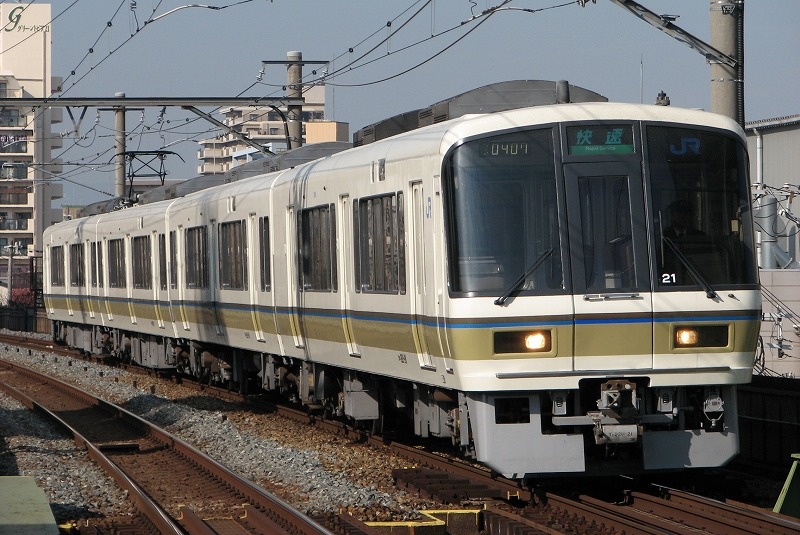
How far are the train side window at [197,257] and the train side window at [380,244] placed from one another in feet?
21.3

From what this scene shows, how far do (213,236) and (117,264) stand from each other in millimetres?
7031

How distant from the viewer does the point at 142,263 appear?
20.7m

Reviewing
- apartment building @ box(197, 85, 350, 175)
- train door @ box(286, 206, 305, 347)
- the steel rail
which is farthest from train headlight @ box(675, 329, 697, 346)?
apartment building @ box(197, 85, 350, 175)

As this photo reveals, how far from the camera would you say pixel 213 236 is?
Answer: 1616 centimetres

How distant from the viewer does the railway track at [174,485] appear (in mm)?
8148

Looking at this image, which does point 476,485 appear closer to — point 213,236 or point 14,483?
point 14,483

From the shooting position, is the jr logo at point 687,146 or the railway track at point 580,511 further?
the jr logo at point 687,146

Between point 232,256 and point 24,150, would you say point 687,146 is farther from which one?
point 24,150

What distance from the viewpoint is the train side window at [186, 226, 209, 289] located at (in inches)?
655

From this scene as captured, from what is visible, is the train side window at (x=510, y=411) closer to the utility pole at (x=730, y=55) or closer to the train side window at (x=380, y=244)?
the train side window at (x=380, y=244)

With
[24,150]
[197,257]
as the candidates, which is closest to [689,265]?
[197,257]

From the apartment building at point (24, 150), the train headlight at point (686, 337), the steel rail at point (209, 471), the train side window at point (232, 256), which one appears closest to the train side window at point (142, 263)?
the steel rail at point (209, 471)

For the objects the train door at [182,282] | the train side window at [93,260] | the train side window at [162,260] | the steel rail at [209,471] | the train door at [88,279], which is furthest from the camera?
the train door at [88,279]

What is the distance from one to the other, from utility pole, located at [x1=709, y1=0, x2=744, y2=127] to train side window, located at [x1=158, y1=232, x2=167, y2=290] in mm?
11085
